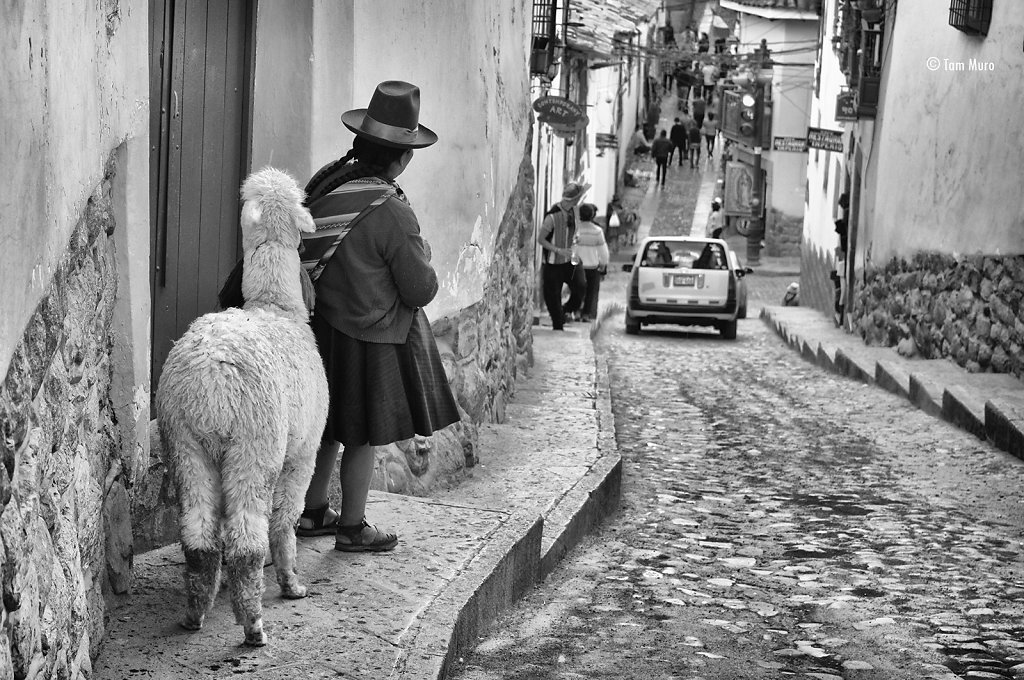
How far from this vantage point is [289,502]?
13.9ft

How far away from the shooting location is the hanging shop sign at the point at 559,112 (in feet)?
63.2

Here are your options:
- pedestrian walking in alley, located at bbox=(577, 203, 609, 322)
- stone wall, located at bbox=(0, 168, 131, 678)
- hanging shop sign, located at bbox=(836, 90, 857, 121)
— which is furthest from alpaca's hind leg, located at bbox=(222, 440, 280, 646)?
hanging shop sign, located at bbox=(836, 90, 857, 121)

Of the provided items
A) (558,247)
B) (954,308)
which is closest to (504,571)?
(954,308)

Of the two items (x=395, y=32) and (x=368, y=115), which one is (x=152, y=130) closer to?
(x=368, y=115)

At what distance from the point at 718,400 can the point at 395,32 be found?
23.1ft

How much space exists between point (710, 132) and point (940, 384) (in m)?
42.8

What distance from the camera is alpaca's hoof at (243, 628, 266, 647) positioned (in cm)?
392

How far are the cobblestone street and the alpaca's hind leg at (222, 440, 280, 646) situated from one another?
3.03ft

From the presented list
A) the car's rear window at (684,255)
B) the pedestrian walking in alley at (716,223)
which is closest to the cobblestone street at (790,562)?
the car's rear window at (684,255)

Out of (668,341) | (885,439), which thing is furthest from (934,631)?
(668,341)

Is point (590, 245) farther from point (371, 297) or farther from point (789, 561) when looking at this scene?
point (371, 297)

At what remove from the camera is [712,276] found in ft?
67.5

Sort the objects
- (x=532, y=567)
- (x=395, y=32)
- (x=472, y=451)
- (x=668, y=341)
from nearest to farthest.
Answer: (x=532, y=567)
(x=395, y=32)
(x=472, y=451)
(x=668, y=341)

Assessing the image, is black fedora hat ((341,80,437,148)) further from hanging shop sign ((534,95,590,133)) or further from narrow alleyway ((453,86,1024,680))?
hanging shop sign ((534,95,590,133))
